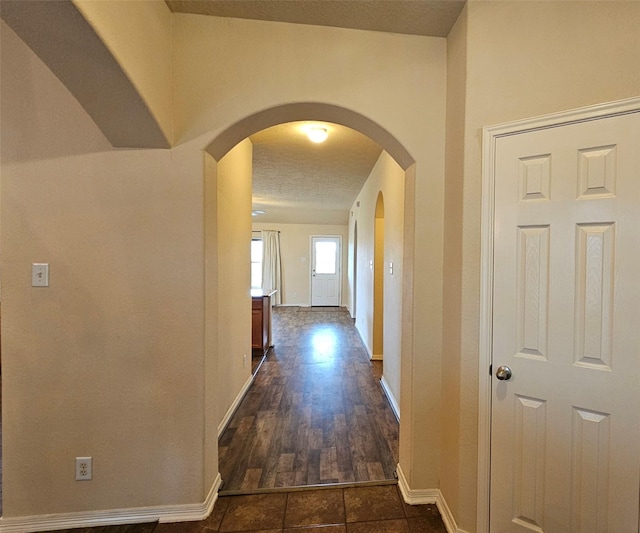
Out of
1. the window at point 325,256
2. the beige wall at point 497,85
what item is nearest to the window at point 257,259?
the window at point 325,256

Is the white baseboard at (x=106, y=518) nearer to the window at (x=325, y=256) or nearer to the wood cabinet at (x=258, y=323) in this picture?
the wood cabinet at (x=258, y=323)

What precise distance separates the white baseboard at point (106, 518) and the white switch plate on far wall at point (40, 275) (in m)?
1.19

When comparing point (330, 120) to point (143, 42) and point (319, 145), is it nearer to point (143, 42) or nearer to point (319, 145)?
point (143, 42)

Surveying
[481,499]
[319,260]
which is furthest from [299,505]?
[319,260]

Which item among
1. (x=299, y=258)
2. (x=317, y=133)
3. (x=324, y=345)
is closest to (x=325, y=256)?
(x=299, y=258)

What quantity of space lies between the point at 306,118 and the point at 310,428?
2304 mm

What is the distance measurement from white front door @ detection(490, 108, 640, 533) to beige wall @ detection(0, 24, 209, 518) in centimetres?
150

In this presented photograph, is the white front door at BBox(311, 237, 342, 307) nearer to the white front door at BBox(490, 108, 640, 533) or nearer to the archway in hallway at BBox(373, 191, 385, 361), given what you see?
the archway in hallway at BBox(373, 191, 385, 361)

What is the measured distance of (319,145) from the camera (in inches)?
122

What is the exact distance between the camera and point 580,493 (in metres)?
1.17

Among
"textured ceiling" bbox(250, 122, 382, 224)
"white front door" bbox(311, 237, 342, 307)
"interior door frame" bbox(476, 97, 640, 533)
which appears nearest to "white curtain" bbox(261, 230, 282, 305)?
"white front door" bbox(311, 237, 342, 307)

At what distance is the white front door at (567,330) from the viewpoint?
1082 mm

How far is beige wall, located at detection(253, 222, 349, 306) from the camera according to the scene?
836 cm

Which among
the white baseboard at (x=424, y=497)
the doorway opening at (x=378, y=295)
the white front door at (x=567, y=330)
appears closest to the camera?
the white front door at (x=567, y=330)
